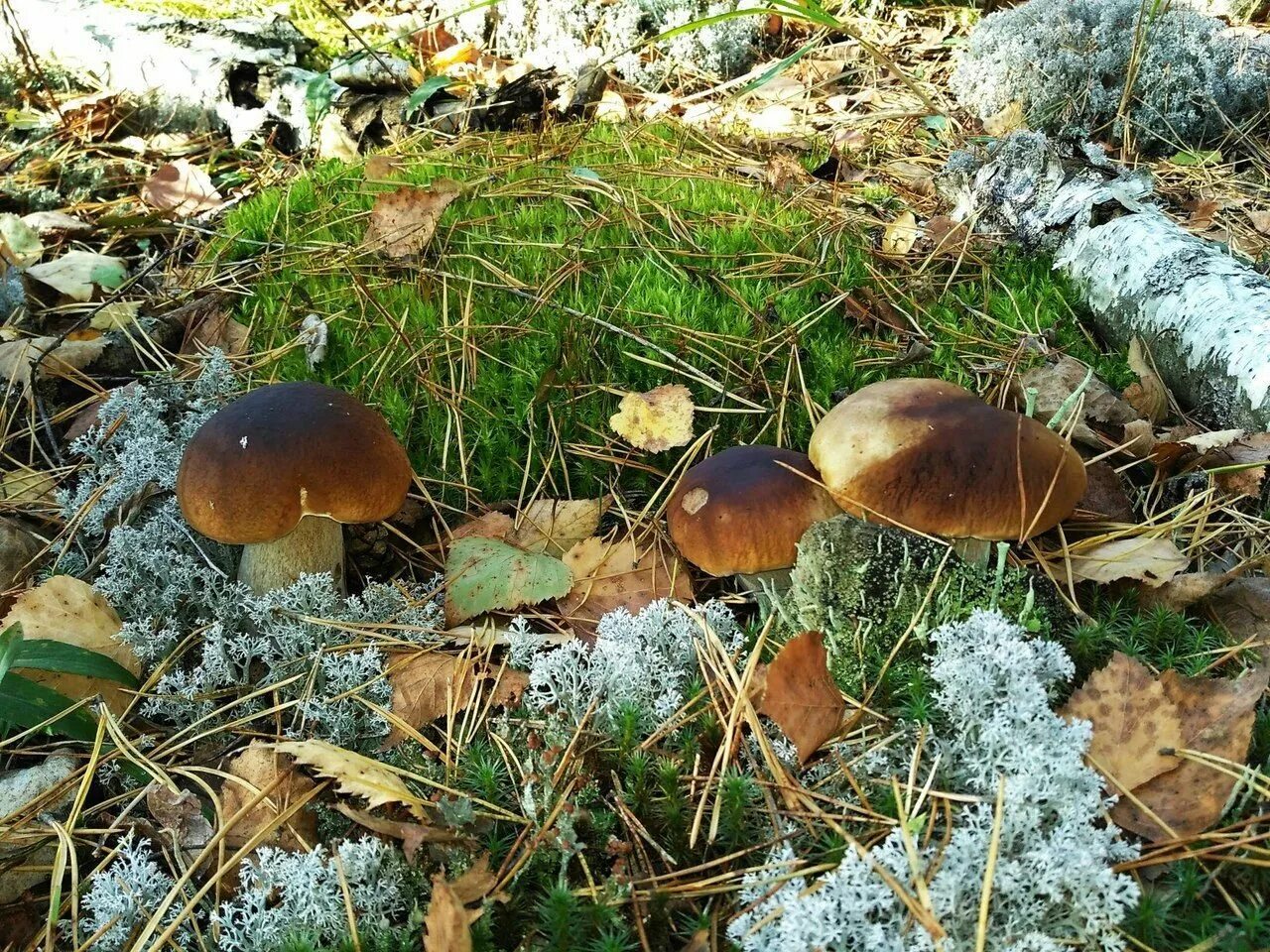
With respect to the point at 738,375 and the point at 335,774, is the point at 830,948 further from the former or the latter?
the point at 738,375

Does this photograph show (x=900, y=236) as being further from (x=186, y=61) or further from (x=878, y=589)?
(x=186, y=61)

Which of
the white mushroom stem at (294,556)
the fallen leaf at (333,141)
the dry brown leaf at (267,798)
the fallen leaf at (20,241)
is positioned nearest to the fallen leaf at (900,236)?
the white mushroom stem at (294,556)

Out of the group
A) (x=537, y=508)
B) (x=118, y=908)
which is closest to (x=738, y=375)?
(x=537, y=508)

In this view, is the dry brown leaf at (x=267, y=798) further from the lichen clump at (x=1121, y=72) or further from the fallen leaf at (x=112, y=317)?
the lichen clump at (x=1121, y=72)

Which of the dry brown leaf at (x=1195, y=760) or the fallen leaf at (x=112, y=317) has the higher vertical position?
the dry brown leaf at (x=1195, y=760)

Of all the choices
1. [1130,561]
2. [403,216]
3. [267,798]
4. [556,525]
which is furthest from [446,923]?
[403,216]

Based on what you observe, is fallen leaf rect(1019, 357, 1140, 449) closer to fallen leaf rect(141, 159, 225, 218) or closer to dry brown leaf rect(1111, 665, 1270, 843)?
dry brown leaf rect(1111, 665, 1270, 843)
